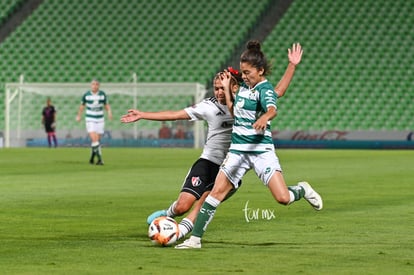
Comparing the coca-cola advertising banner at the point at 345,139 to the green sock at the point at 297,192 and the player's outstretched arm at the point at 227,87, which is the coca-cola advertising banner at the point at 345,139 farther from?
the player's outstretched arm at the point at 227,87

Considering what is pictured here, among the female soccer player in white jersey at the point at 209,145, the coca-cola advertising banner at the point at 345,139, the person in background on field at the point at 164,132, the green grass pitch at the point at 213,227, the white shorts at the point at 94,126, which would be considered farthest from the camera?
the person in background on field at the point at 164,132

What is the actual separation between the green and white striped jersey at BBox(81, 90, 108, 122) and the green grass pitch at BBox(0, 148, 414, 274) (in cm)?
599

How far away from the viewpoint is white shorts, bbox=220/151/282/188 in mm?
9445

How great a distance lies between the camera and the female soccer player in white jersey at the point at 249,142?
9398mm

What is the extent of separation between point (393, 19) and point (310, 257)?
34.8 m

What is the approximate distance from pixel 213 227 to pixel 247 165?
5.89 feet

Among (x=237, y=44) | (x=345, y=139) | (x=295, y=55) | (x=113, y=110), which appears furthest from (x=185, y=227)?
(x=237, y=44)

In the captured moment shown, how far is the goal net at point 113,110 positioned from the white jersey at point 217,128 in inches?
1127

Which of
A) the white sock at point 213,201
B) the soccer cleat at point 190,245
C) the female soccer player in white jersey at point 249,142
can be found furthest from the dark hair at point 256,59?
the soccer cleat at point 190,245

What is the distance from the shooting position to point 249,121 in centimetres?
945

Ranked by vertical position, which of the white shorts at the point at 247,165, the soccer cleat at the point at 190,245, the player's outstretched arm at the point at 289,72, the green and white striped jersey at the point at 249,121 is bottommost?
the soccer cleat at the point at 190,245

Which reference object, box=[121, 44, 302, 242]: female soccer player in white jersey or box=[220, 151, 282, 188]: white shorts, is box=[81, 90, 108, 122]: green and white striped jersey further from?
box=[220, 151, 282, 188]: white shorts

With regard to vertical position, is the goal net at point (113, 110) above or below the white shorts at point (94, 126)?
below

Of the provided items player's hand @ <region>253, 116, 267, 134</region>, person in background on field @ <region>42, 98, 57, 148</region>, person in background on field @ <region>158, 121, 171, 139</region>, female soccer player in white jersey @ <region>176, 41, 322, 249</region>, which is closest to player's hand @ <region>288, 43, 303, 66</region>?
female soccer player in white jersey @ <region>176, 41, 322, 249</region>
